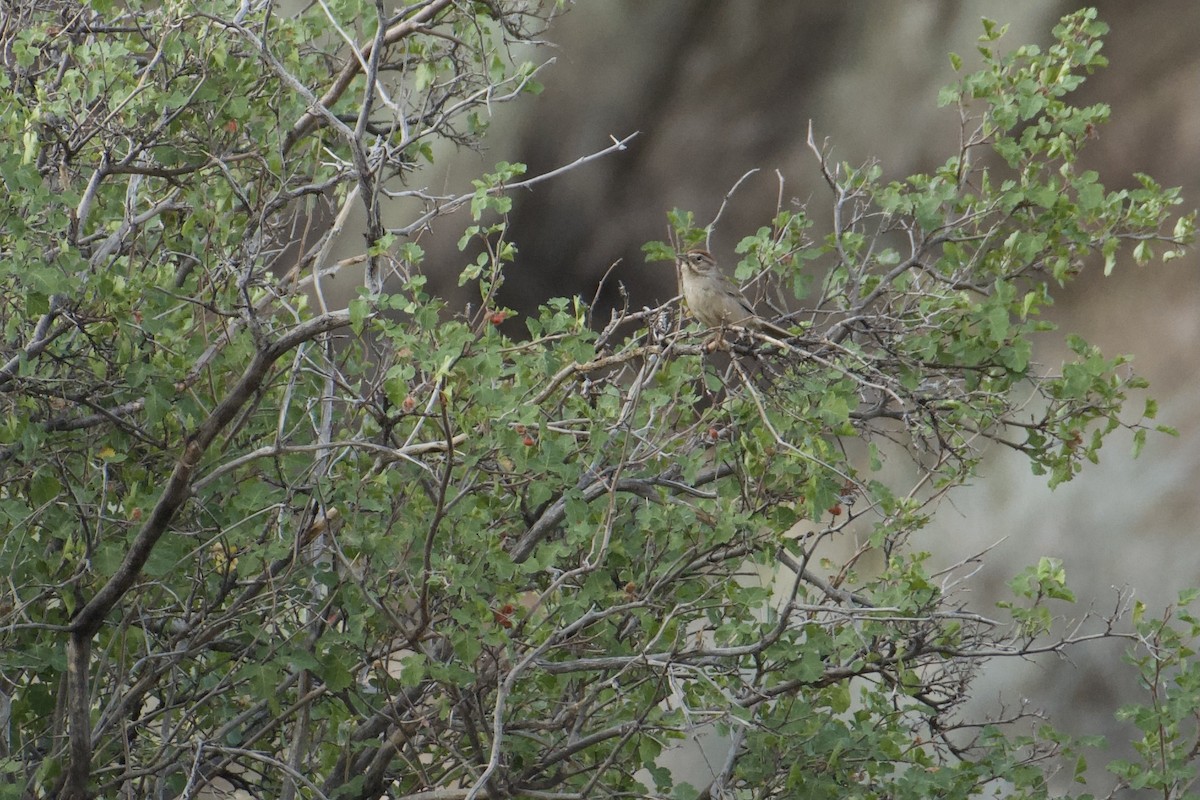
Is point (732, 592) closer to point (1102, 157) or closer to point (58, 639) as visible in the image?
point (58, 639)

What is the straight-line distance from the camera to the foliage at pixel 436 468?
5.03 metres

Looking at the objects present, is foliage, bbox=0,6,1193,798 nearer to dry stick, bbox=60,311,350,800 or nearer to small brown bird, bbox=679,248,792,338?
dry stick, bbox=60,311,350,800

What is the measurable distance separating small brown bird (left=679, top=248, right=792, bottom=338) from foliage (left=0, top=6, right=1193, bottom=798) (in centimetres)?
38

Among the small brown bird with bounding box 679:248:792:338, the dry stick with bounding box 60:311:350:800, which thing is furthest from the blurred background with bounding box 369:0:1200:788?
the dry stick with bounding box 60:311:350:800

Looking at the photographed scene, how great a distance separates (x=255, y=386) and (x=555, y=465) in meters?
1.06

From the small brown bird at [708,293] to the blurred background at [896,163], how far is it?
603 cm

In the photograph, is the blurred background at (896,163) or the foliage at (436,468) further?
the blurred background at (896,163)

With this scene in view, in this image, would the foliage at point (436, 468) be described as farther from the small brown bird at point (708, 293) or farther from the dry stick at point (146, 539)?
the small brown bird at point (708, 293)

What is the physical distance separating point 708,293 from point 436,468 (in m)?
1.59

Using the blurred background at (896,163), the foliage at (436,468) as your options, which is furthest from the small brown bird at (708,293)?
the blurred background at (896,163)

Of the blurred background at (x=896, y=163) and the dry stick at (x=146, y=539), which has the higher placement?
the blurred background at (x=896, y=163)

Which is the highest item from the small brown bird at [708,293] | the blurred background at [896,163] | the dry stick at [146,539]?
the blurred background at [896,163]

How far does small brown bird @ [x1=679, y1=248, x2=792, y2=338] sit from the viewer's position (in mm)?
6301

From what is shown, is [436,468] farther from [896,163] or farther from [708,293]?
[896,163]
